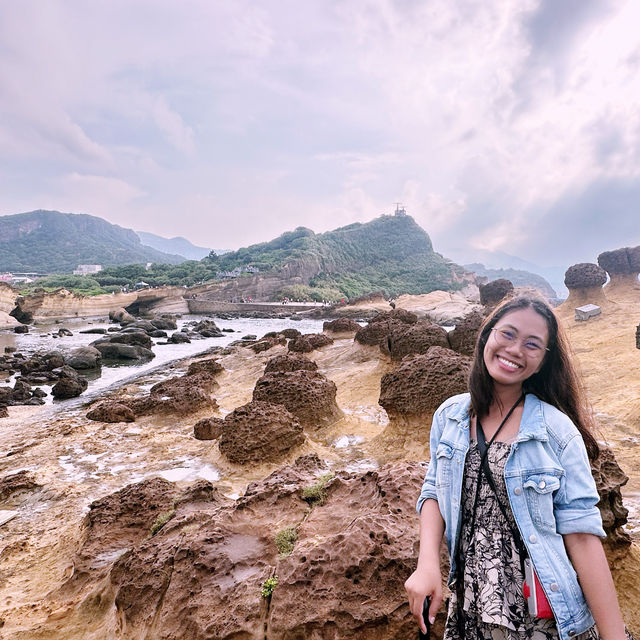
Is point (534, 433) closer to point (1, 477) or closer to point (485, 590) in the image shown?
point (485, 590)

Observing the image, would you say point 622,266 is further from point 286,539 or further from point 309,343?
point 286,539

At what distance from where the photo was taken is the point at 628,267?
18203mm

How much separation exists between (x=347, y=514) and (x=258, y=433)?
126 inches

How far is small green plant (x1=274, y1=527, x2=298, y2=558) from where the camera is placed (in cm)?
280

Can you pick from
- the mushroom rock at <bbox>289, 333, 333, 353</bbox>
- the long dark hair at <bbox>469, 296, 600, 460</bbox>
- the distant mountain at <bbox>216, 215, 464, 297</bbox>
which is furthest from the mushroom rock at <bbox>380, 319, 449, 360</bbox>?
the distant mountain at <bbox>216, 215, 464, 297</bbox>

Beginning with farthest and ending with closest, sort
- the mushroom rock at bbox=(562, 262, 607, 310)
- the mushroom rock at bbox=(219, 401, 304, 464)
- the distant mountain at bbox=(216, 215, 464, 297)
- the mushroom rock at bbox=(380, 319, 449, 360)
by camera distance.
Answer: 1. the distant mountain at bbox=(216, 215, 464, 297)
2. the mushroom rock at bbox=(562, 262, 607, 310)
3. the mushroom rock at bbox=(380, 319, 449, 360)
4. the mushroom rock at bbox=(219, 401, 304, 464)

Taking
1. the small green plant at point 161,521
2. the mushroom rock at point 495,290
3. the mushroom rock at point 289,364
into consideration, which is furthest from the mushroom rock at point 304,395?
the mushroom rock at point 495,290

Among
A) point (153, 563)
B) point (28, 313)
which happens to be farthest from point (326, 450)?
point (28, 313)

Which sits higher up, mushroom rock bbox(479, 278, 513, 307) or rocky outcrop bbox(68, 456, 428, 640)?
mushroom rock bbox(479, 278, 513, 307)

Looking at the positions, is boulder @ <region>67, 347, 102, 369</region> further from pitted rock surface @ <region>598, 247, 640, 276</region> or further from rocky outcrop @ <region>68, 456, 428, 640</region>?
pitted rock surface @ <region>598, 247, 640, 276</region>

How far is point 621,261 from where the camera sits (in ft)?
60.3

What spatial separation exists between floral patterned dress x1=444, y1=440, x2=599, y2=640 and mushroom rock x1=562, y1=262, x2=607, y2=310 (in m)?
19.1

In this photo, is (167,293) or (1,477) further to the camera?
(167,293)

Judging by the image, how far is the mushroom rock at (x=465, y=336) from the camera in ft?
32.8
